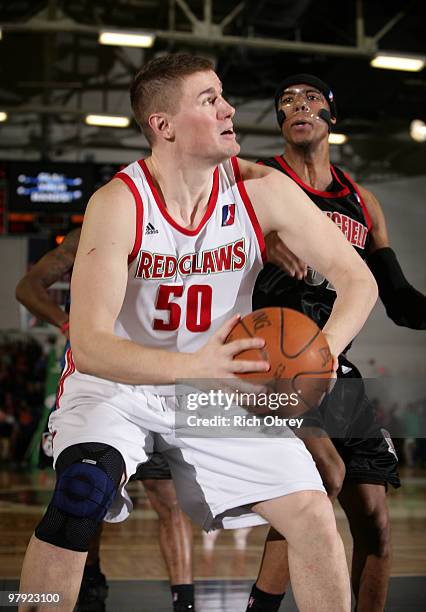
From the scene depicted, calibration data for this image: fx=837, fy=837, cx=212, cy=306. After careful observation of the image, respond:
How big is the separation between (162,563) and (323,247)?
3.33 meters

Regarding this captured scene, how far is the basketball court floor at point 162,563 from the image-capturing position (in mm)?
4160

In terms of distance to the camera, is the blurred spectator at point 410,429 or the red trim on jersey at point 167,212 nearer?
the red trim on jersey at point 167,212

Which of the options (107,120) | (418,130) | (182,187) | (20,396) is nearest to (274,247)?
(182,187)

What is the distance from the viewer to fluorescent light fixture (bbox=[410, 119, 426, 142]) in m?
14.1

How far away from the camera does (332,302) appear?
351 centimetres

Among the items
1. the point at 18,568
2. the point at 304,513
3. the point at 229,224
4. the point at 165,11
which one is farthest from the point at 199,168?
the point at 165,11

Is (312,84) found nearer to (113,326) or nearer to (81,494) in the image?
(113,326)

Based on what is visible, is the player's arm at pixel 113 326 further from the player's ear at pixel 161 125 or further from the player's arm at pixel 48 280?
the player's arm at pixel 48 280

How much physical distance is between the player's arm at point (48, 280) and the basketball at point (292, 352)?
97.7 inches

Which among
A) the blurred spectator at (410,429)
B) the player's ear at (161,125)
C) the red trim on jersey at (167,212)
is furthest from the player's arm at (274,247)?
the blurred spectator at (410,429)

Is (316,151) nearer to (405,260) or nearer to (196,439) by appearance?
(196,439)

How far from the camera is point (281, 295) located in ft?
11.5

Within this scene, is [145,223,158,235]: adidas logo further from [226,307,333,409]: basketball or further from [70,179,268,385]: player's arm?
[226,307,333,409]: basketball

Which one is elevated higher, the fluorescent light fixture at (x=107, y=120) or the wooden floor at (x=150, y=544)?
the fluorescent light fixture at (x=107, y=120)
